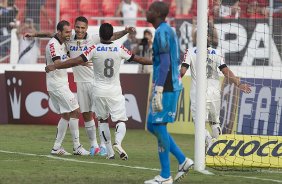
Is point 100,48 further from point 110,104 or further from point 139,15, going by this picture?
point 139,15

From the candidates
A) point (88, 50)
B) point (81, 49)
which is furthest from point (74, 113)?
point (88, 50)

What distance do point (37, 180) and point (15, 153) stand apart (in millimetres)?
4034

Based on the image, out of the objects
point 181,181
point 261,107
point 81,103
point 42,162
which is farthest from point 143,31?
point 181,181

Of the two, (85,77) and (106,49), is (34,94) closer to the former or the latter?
(85,77)

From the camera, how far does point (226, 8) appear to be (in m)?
19.0

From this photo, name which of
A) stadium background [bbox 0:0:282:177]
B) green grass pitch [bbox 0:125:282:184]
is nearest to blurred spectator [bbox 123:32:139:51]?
stadium background [bbox 0:0:282:177]

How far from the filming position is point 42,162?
1419cm

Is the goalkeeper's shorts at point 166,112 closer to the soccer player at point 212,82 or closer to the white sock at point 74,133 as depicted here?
the soccer player at point 212,82

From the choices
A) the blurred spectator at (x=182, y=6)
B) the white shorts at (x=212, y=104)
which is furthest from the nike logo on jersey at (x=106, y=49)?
the blurred spectator at (x=182, y=6)

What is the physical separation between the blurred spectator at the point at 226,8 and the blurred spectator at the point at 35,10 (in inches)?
236

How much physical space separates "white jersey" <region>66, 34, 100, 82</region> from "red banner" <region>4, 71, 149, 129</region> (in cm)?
610

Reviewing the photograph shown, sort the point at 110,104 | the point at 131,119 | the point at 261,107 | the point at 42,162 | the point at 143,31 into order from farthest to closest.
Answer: the point at 143,31 → the point at 131,119 → the point at 261,107 → the point at 110,104 → the point at 42,162

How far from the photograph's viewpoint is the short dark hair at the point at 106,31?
14648 mm

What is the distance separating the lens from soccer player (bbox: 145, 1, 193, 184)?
11297 millimetres
